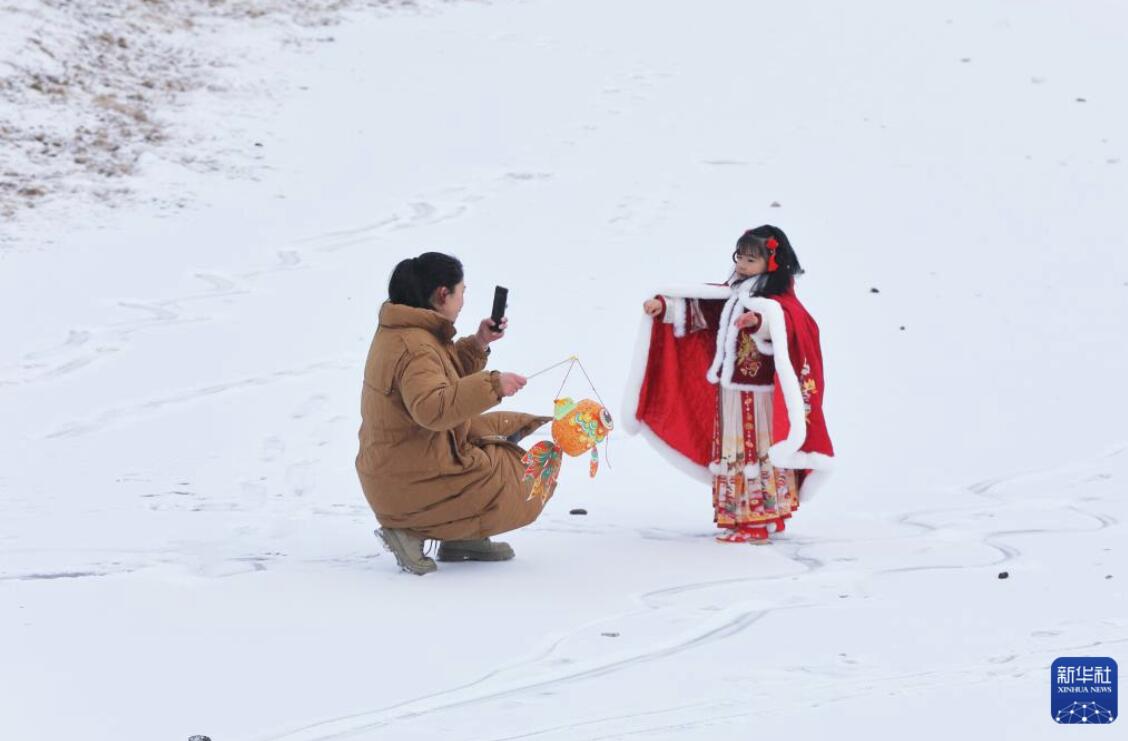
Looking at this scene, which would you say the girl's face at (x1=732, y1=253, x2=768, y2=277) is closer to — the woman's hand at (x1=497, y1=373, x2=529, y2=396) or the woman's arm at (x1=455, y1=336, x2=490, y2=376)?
the woman's arm at (x1=455, y1=336, x2=490, y2=376)

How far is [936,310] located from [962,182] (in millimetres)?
2064

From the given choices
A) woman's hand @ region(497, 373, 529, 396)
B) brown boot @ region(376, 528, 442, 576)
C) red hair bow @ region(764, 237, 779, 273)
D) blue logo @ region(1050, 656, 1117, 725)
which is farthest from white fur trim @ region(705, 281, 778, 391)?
blue logo @ region(1050, 656, 1117, 725)

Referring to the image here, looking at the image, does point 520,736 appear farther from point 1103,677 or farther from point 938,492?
point 938,492

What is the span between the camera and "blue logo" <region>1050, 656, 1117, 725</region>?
363 centimetres

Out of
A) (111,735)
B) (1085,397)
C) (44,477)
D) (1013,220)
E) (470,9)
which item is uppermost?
(470,9)

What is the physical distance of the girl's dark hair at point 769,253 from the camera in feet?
18.3

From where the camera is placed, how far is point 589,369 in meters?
7.87

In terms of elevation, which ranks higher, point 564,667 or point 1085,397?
point 1085,397

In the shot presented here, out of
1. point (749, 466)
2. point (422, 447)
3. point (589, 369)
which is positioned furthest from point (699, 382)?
point (589, 369)

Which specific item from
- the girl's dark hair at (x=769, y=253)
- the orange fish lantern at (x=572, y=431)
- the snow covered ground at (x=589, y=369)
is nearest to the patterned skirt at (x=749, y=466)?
the snow covered ground at (x=589, y=369)

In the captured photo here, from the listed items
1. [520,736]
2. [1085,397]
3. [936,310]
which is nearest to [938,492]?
[1085,397]

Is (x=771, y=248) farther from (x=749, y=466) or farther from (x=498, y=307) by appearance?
(x=498, y=307)

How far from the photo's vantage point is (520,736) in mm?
3586

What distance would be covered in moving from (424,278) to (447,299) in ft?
0.34
